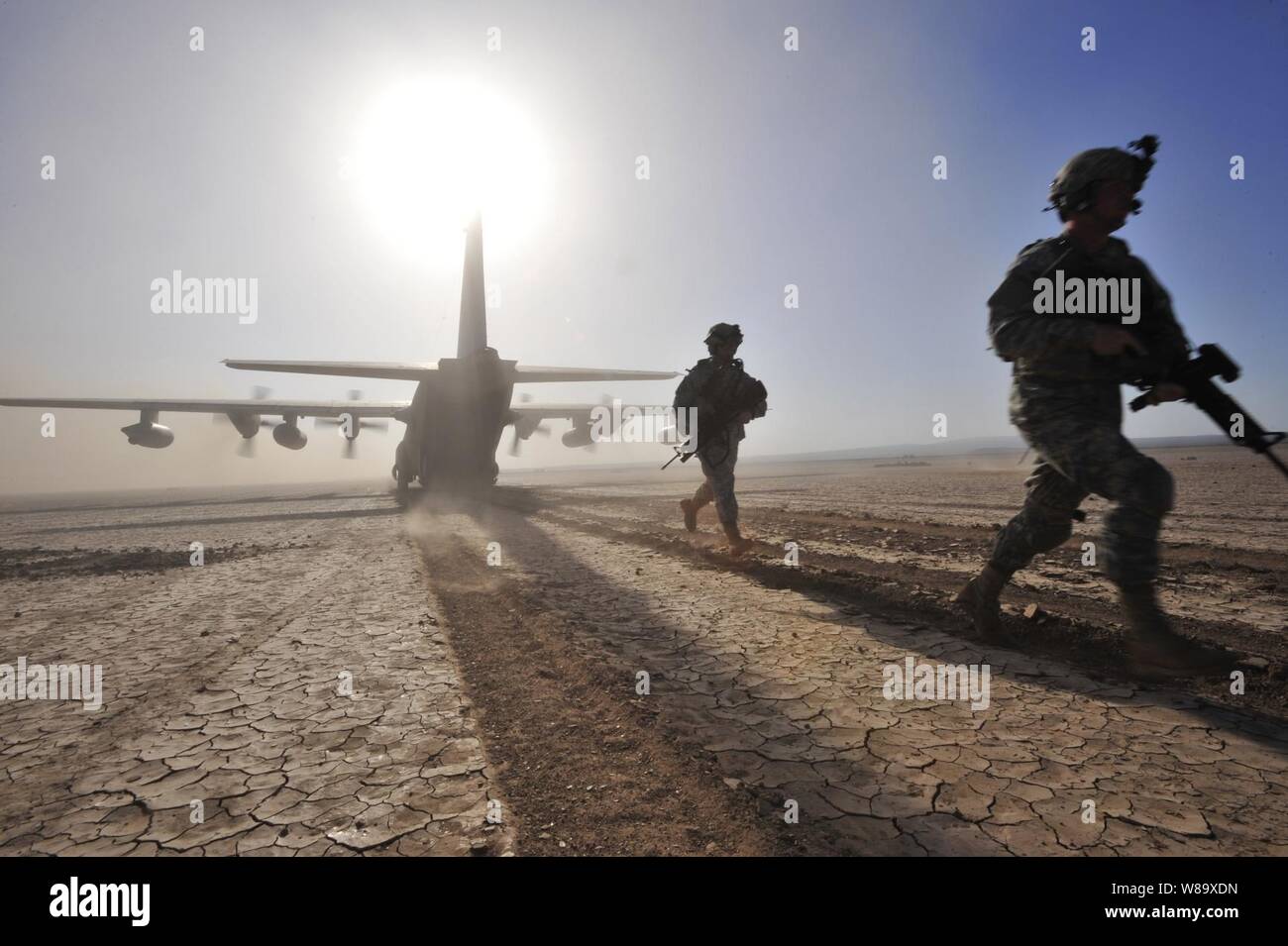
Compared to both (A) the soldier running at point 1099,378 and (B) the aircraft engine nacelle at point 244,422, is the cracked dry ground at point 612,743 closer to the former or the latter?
(A) the soldier running at point 1099,378

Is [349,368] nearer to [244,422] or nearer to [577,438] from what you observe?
[244,422]

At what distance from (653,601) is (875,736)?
7.09 ft

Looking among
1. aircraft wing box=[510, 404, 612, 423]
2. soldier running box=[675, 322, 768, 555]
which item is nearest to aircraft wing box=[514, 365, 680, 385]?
aircraft wing box=[510, 404, 612, 423]

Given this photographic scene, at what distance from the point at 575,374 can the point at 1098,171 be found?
51.6 ft

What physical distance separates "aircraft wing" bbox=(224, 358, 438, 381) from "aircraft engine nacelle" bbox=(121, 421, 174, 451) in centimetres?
546

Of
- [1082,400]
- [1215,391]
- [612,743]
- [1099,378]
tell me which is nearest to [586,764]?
[612,743]

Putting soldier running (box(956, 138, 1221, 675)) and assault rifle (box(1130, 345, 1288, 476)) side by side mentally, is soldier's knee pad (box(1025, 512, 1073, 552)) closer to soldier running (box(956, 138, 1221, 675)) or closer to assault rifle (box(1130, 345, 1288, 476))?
soldier running (box(956, 138, 1221, 675))

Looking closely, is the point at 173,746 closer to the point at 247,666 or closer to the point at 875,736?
the point at 247,666

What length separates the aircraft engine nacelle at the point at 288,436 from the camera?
19.0 meters

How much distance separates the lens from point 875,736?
6.43 feet

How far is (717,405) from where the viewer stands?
561 cm

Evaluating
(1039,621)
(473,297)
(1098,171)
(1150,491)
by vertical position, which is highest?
(473,297)

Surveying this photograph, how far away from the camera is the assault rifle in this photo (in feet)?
8.27
